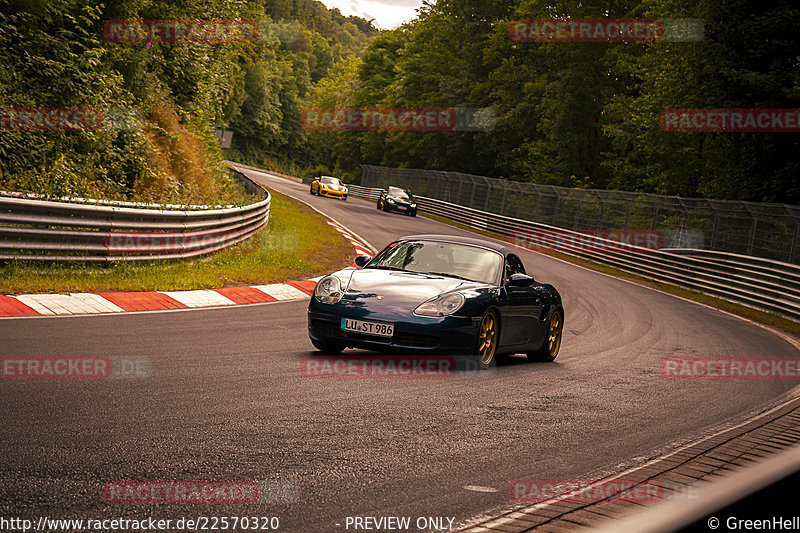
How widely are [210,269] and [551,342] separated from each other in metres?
7.46

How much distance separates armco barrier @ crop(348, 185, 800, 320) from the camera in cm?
2139

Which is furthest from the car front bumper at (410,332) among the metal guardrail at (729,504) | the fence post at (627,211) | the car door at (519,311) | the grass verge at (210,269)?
the fence post at (627,211)

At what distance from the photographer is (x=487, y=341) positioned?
28.5 ft

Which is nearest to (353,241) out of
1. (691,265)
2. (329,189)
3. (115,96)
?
(691,265)

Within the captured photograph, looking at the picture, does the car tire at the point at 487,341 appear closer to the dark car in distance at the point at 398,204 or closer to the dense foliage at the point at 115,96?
the dense foliage at the point at 115,96

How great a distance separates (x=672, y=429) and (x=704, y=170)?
109 ft

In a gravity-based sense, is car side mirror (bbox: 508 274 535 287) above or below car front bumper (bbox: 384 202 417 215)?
above

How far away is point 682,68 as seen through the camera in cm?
3591

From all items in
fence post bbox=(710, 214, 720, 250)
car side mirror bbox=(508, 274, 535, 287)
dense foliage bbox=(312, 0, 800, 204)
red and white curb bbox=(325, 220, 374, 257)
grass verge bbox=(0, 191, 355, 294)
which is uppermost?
dense foliage bbox=(312, 0, 800, 204)

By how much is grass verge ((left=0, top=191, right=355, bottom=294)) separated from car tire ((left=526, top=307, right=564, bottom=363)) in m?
5.85

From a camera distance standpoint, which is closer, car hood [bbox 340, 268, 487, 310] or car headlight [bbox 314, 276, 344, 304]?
car hood [bbox 340, 268, 487, 310]

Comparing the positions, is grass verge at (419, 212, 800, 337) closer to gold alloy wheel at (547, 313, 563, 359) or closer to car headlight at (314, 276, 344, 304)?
gold alloy wheel at (547, 313, 563, 359)

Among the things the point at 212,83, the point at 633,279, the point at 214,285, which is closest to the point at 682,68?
the point at 633,279

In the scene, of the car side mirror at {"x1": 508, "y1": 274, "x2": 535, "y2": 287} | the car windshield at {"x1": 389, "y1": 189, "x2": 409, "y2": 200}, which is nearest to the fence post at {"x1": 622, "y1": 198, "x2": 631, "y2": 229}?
the car windshield at {"x1": 389, "y1": 189, "x2": 409, "y2": 200}
